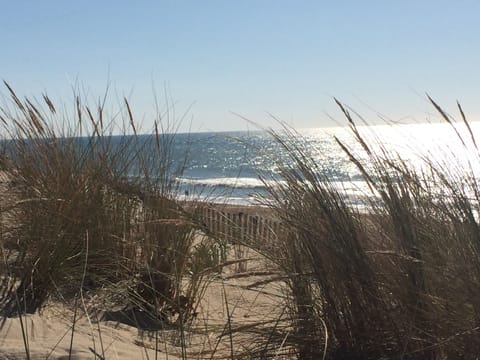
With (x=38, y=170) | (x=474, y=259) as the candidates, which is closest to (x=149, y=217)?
(x=38, y=170)

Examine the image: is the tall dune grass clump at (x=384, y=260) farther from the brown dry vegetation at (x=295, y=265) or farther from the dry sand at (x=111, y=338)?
the dry sand at (x=111, y=338)

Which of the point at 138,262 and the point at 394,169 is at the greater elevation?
the point at 394,169

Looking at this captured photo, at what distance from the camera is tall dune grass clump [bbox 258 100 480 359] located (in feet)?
6.33

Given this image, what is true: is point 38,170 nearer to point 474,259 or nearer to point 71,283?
point 71,283

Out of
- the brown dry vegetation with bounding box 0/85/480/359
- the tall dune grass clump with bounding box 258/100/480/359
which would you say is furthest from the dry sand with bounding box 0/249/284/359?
the tall dune grass clump with bounding box 258/100/480/359

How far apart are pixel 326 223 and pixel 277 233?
0.39 metres

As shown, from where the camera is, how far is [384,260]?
214cm

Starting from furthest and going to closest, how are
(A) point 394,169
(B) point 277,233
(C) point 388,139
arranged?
(C) point 388,139
(B) point 277,233
(A) point 394,169

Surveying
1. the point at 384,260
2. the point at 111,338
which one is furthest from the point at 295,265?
the point at 111,338

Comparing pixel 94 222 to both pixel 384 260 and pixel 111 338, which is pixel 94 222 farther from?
pixel 384 260

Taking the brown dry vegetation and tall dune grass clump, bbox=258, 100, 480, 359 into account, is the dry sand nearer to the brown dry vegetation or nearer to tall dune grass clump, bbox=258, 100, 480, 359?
the brown dry vegetation

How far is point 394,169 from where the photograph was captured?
233 centimetres

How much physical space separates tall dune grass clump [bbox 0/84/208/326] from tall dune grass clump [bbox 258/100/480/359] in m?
0.53

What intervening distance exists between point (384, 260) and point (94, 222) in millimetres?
1500
